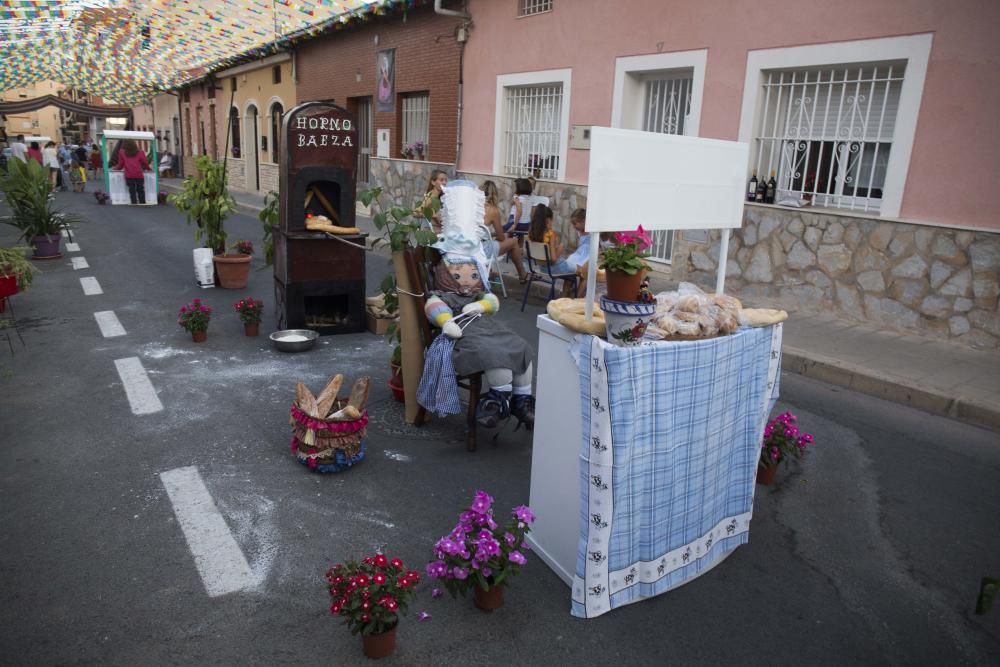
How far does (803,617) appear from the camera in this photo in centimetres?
285

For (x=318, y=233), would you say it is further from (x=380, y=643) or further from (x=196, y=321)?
(x=380, y=643)

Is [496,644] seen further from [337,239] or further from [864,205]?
[864,205]

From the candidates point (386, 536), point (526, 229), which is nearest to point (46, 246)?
point (526, 229)

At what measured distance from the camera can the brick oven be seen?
6.25 m

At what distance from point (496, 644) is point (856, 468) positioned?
2856mm

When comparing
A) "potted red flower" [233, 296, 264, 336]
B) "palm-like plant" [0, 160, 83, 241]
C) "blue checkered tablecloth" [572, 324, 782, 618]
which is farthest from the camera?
"palm-like plant" [0, 160, 83, 241]

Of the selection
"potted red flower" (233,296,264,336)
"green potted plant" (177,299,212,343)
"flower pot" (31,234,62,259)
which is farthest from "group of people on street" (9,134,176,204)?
"potted red flower" (233,296,264,336)

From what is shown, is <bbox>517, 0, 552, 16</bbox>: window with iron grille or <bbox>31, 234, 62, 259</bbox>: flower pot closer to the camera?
<bbox>31, 234, 62, 259</bbox>: flower pot

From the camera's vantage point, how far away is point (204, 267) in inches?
343

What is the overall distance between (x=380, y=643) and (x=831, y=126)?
7.36 meters

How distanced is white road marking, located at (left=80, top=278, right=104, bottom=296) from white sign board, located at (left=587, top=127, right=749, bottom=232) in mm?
7811

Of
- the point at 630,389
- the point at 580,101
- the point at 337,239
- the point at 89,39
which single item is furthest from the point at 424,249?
the point at 89,39

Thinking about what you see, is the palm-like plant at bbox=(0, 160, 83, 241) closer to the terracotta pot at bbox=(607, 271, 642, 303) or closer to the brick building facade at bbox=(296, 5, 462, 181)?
the brick building facade at bbox=(296, 5, 462, 181)

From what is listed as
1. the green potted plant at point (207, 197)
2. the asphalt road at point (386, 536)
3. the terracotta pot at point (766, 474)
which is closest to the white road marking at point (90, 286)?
the green potted plant at point (207, 197)
